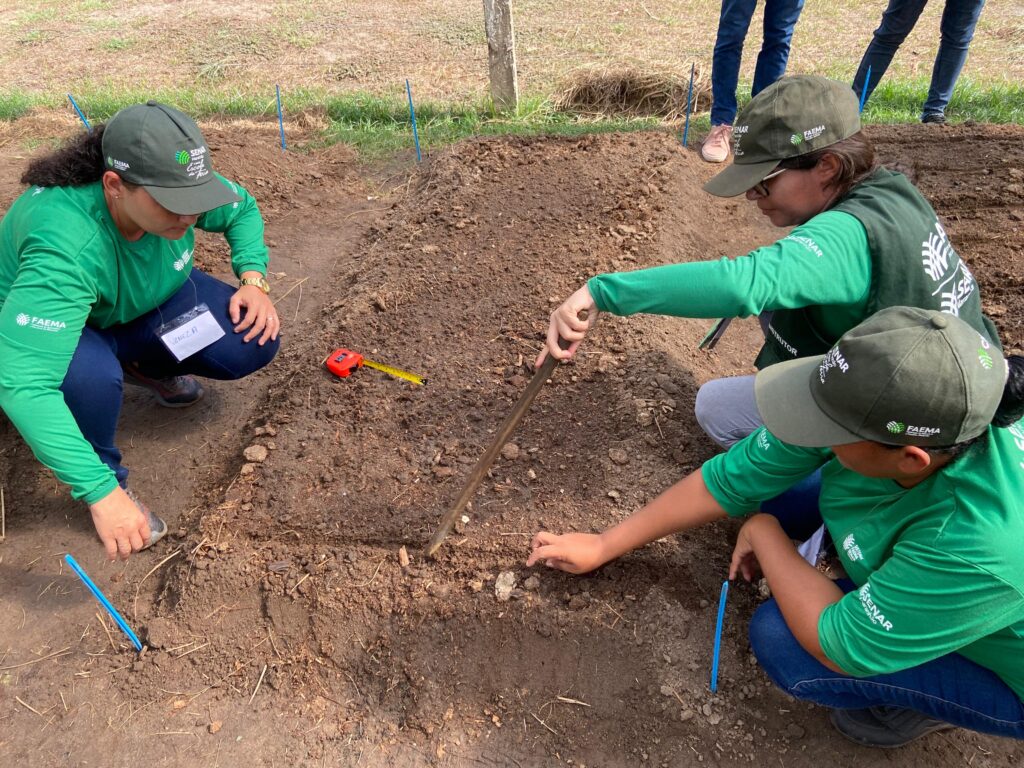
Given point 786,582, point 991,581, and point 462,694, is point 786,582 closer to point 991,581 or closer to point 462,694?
point 991,581

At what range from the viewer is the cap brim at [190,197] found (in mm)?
2029

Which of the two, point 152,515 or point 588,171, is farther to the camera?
point 588,171

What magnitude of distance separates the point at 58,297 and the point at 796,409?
2.03 m

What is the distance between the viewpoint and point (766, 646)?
174cm

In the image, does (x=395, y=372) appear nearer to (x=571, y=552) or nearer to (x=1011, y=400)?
(x=571, y=552)

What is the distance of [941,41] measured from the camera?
452cm

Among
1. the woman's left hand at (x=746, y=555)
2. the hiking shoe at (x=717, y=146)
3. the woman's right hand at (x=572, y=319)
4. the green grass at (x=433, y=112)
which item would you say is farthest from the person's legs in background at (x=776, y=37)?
the woman's left hand at (x=746, y=555)

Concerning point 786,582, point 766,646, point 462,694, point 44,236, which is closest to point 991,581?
point 786,582

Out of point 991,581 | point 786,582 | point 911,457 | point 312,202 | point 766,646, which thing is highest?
point 911,457

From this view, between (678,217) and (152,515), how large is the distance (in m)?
2.91

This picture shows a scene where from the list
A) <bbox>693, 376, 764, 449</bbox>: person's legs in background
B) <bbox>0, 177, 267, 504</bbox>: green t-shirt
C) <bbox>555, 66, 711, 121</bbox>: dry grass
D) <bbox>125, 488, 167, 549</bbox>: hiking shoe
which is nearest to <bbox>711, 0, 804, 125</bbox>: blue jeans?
<bbox>555, 66, 711, 121</bbox>: dry grass

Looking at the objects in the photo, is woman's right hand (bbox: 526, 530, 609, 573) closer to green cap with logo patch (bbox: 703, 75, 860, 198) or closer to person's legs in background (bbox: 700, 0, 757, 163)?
green cap with logo patch (bbox: 703, 75, 860, 198)

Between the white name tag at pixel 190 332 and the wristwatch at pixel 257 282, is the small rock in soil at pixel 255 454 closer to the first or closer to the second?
the white name tag at pixel 190 332

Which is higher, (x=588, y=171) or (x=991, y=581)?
(x=991, y=581)
